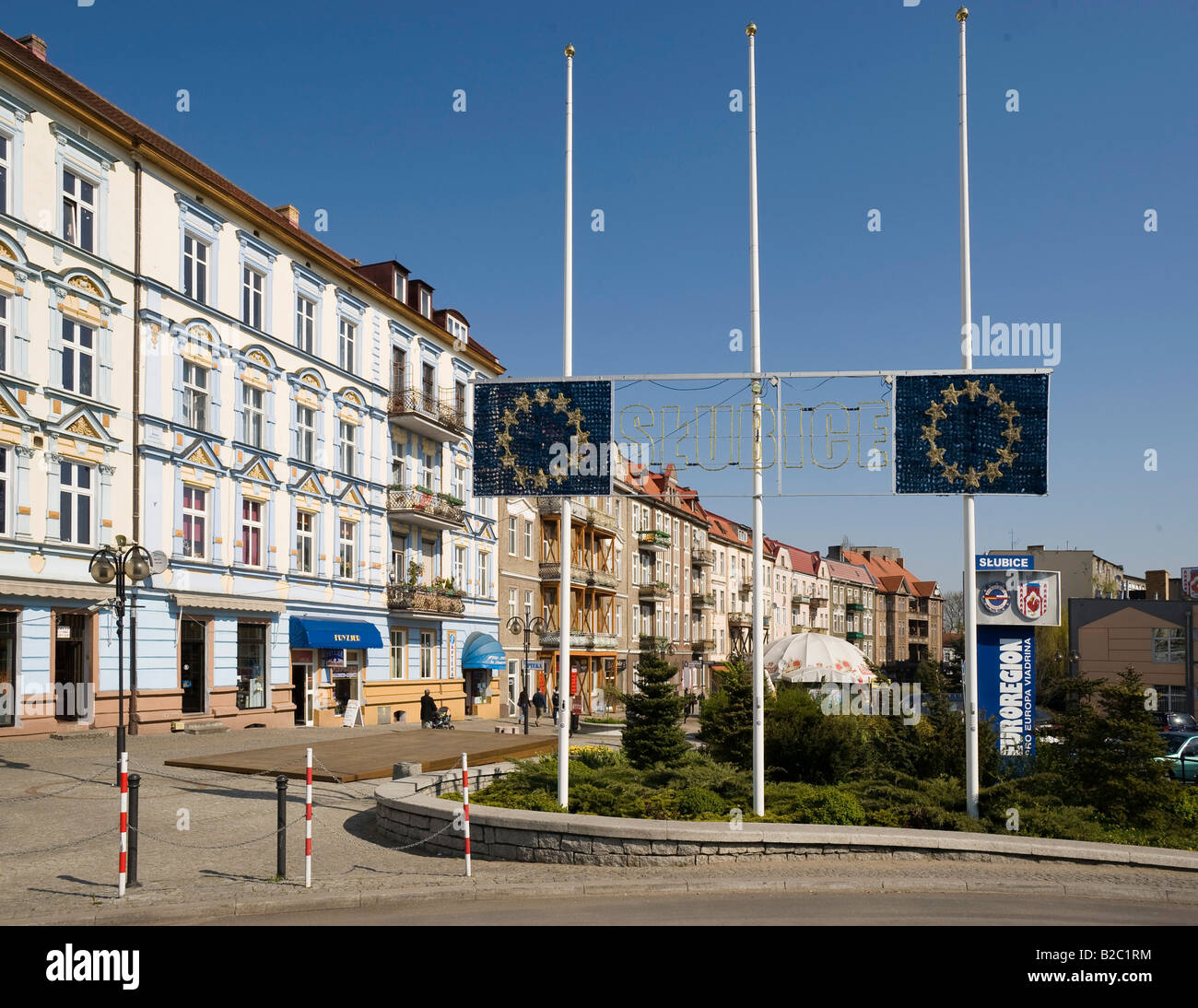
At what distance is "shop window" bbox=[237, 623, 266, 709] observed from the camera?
31062 mm

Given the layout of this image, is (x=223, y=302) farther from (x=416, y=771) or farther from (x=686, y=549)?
(x=686, y=549)

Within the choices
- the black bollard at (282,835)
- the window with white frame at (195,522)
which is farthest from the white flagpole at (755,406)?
the window with white frame at (195,522)

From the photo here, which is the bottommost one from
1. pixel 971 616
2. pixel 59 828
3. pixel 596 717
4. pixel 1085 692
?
pixel 596 717

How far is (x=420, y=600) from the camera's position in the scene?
132 feet

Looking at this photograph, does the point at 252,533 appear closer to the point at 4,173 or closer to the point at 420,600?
the point at 420,600

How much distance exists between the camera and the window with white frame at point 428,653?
41.9 metres

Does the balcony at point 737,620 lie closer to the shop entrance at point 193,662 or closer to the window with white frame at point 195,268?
the shop entrance at point 193,662

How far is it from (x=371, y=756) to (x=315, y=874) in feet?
32.3

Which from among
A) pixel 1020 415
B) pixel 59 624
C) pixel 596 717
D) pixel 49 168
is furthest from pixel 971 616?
pixel 596 717

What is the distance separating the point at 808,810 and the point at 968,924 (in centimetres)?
365

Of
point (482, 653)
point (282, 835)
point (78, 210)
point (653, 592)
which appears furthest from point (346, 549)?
point (653, 592)

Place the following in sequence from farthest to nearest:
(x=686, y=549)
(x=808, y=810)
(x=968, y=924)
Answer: (x=686, y=549) < (x=808, y=810) < (x=968, y=924)

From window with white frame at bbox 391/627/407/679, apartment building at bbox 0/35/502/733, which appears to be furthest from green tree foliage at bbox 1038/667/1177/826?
window with white frame at bbox 391/627/407/679

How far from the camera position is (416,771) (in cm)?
1576
